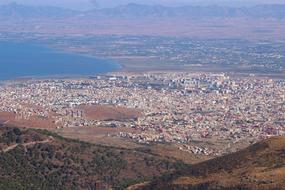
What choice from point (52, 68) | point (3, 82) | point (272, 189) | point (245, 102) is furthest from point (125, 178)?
point (52, 68)

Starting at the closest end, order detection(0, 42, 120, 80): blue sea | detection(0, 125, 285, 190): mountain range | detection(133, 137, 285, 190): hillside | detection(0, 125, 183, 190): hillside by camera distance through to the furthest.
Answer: detection(133, 137, 285, 190): hillside, detection(0, 125, 285, 190): mountain range, detection(0, 125, 183, 190): hillside, detection(0, 42, 120, 80): blue sea

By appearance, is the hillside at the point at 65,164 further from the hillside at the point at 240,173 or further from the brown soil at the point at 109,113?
the brown soil at the point at 109,113

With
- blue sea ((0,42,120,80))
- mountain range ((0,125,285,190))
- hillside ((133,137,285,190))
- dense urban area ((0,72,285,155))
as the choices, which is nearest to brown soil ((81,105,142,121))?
dense urban area ((0,72,285,155))

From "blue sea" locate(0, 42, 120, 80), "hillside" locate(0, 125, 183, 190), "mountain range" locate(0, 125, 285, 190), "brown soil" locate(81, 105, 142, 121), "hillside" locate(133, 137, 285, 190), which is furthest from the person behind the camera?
"blue sea" locate(0, 42, 120, 80)

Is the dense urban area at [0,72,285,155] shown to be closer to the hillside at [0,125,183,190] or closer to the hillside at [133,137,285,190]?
the hillside at [0,125,183,190]

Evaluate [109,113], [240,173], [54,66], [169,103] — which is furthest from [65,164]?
[54,66]

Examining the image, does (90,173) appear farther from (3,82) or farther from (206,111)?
(3,82)

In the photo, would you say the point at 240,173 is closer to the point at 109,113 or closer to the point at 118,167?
the point at 118,167
